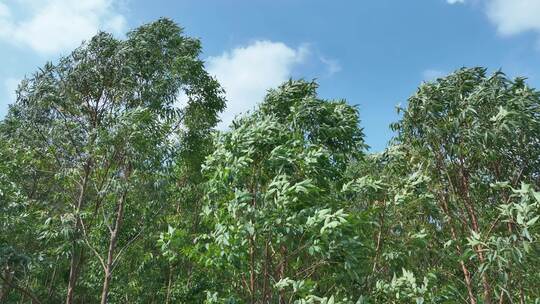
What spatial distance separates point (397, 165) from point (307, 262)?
11.7ft

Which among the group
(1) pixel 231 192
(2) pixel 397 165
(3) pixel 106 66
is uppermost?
(3) pixel 106 66

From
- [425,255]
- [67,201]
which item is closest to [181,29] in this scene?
[67,201]

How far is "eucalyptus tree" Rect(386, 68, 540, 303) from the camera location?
7203 mm

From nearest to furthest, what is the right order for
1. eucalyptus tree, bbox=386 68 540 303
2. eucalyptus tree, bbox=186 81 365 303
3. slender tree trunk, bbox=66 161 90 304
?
eucalyptus tree, bbox=186 81 365 303, eucalyptus tree, bbox=386 68 540 303, slender tree trunk, bbox=66 161 90 304

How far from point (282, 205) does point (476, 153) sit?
4450mm

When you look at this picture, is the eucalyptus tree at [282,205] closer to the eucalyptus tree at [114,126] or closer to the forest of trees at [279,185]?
the forest of trees at [279,185]

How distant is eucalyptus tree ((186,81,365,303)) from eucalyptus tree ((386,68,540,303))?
158 centimetres

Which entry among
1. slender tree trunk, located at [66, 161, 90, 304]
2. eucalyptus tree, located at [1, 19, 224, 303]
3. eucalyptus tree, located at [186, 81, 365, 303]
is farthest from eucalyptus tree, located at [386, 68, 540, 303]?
slender tree trunk, located at [66, 161, 90, 304]

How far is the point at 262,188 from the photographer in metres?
7.07

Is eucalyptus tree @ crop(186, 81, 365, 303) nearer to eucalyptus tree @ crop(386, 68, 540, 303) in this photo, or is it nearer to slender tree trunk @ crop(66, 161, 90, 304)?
eucalyptus tree @ crop(386, 68, 540, 303)

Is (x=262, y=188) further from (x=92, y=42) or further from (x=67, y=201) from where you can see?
(x=67, y=201)

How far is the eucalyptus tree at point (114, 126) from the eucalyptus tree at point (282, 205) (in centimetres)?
429

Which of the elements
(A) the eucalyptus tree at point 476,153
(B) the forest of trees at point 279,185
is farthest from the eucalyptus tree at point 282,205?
(A) the eucalyptus tree at point 476,153

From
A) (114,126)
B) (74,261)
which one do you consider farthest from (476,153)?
(74,261)
